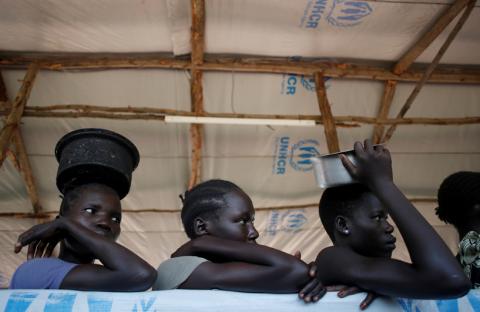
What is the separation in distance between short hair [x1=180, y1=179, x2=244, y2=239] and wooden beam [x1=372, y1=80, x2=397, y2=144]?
2.75 m

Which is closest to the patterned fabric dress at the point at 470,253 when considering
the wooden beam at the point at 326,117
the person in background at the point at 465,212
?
the person in background at the point at 465,212

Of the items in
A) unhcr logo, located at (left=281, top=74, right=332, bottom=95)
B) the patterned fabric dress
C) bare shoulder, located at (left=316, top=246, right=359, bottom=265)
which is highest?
unhcr logo, located at (left=281, top=74, right=332, bottom=95)

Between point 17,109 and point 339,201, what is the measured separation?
9.80 feet

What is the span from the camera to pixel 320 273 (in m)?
1.31

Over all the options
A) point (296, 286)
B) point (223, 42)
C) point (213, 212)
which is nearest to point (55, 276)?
point (213, 212)

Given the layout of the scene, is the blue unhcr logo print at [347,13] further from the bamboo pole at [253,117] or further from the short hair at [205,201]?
the short hair at [205,201]

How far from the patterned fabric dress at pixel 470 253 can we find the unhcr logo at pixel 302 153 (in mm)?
2735

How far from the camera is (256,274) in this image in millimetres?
1226

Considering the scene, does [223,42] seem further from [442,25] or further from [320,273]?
[320,273]

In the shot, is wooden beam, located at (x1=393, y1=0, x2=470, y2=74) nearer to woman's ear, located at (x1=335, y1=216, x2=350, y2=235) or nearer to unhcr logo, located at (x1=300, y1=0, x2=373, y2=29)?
unhcr logo, located at (x1=300, y1=0, x2=373, y2=29)

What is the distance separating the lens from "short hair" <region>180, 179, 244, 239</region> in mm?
1575

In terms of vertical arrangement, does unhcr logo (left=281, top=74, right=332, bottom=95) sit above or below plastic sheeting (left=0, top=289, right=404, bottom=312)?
above

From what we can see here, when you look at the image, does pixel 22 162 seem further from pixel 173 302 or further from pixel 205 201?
pixel 173 302

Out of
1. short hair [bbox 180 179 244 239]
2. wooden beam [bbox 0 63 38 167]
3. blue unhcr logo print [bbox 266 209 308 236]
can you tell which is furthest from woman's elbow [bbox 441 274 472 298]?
blue unhcr logo print [bbox 266 209 308 236]
